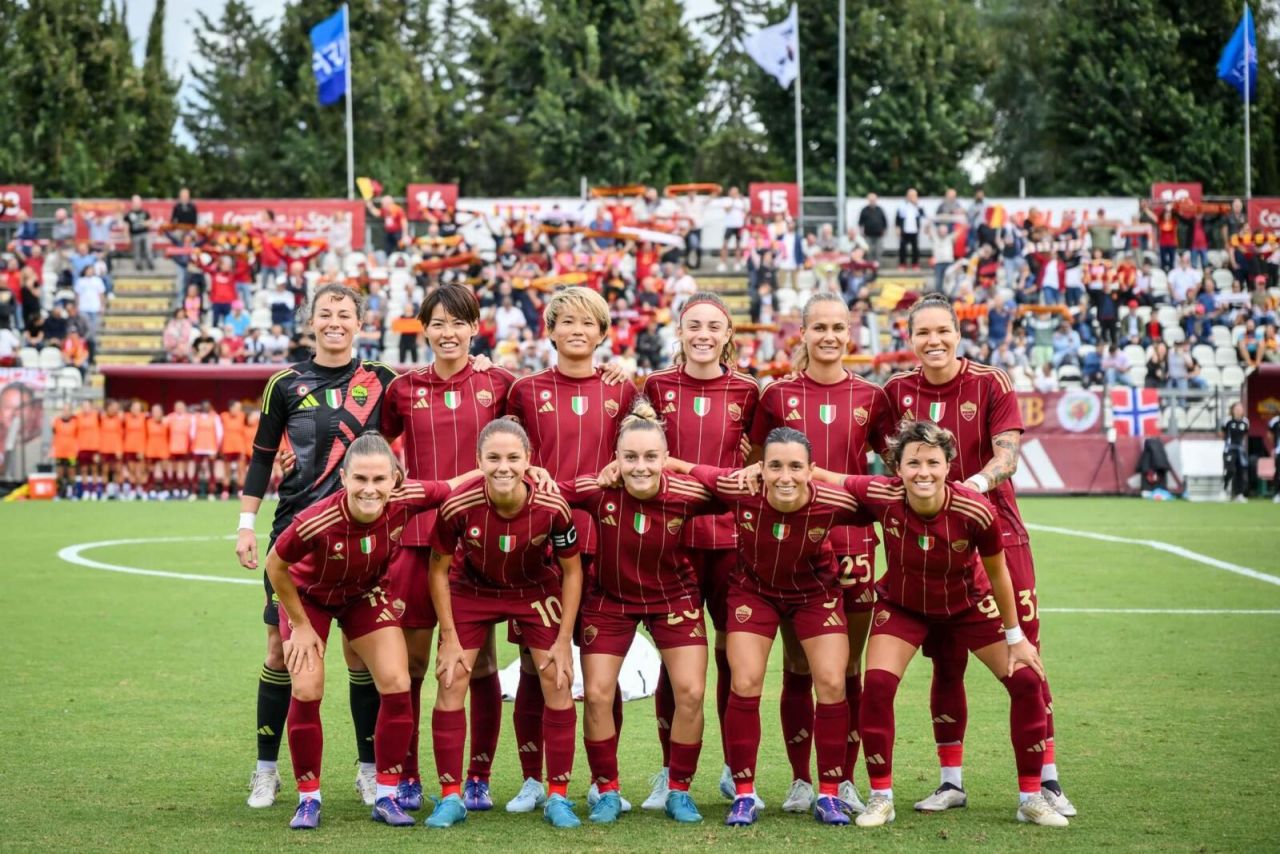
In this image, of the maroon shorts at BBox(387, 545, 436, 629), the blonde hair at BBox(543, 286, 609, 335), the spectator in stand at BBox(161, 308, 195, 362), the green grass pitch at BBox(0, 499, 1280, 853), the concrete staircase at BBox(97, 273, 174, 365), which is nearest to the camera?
the green grass pitch at BBox(0, 499, 1280, 853)

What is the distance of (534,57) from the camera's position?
1761 inches

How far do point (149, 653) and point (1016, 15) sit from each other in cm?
4978

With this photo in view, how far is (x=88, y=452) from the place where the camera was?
2367cm

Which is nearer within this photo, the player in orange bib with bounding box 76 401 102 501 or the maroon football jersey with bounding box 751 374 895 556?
A: the maroon football jersey with bounding box 751 374 895 556

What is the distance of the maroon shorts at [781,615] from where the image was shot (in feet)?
20.2

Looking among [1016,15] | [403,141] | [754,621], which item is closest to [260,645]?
[754,621]

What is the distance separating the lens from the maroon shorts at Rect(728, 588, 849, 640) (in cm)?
616

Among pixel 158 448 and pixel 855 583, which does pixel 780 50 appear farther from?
pixel 855 583

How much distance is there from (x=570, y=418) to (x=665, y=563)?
775 mm

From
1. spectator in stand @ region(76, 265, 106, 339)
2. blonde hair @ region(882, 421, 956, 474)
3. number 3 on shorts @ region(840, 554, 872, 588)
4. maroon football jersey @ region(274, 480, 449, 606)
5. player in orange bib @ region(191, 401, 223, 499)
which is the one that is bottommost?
player in orange bib @ region(191, 401, 223, 499)

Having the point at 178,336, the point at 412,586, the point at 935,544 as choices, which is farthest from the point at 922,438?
the point at 178,336

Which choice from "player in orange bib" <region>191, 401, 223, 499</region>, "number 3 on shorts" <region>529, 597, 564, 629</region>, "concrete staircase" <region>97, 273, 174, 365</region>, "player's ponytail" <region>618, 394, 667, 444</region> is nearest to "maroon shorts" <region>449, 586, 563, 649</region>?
"number 3 on shorts" <region>529, 597, 564, 629</region>

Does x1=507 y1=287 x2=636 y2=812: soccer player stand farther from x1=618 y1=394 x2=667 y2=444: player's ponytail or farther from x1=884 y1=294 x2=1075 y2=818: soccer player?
x1=884 y1=294 x2=1075 y2=818: soccer player

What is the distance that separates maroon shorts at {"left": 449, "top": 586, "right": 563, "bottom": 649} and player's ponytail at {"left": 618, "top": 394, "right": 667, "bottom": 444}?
2.51ft
